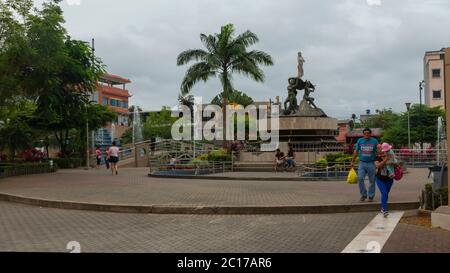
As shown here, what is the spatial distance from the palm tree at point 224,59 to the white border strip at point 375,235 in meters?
21.7

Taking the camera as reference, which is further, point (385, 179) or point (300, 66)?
point (300, 66)

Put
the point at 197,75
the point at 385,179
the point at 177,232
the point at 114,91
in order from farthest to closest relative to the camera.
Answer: the point at 114,91, the point at 197,75, the point at 385,179, the point at 177,232

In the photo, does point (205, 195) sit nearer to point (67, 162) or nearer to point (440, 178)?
point (440, 178)

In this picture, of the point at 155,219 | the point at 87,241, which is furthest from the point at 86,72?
the point at 87,241

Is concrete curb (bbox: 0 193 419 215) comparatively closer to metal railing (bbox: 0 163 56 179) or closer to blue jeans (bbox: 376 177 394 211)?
blue jeans (bbox: 376 177 394 211)

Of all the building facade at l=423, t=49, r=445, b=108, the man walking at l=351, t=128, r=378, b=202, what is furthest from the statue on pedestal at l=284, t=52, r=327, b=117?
the building facade at l=423, t=49, r=445, b=108

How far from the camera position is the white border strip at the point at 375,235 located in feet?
20.9

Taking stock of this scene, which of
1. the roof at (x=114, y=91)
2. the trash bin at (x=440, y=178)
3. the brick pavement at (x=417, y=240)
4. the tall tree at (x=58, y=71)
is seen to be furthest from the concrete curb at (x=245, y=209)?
the roof at (x=114, y=91)

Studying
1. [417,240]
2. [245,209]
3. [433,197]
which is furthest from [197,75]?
[417,240]

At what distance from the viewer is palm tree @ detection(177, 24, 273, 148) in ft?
99.6

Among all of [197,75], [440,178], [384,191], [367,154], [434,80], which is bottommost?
[384,191]

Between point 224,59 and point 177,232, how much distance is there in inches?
929

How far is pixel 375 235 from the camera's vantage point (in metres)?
7.37
